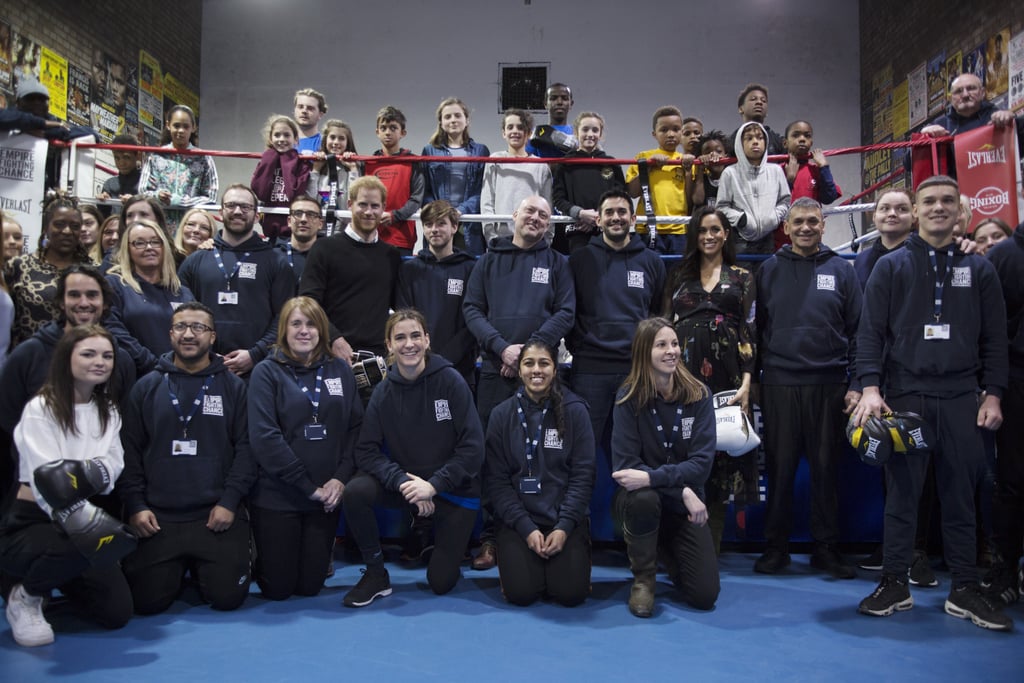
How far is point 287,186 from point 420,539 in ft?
7.95

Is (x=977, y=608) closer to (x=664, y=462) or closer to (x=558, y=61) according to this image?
(x=664, y=462)

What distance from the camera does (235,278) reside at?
152 inches

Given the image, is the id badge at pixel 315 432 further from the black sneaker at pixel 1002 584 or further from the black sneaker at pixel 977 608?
the black sneaker at pixel 1002 584

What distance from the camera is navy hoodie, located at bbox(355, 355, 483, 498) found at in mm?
3504

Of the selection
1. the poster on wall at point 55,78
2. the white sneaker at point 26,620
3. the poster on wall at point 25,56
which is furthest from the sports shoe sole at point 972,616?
the poster on wall at point 55,78

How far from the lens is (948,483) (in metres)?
3.07

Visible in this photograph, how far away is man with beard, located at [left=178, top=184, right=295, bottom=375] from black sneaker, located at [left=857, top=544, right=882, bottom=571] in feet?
10.1

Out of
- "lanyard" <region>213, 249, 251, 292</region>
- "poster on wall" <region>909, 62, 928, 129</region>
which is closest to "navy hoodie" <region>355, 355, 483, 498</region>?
"lanyard" <region>213, 249, 251, 292</region>

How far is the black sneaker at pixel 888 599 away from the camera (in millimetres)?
3059

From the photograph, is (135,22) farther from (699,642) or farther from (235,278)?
(699,642)

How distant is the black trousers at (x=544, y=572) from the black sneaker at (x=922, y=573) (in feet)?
4.88

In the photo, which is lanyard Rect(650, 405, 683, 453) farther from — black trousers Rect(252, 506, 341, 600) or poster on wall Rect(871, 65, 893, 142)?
poster on wall Rect(871, 65, 893, 142)

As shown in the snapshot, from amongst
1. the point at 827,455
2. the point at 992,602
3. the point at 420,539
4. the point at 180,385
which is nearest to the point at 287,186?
the point at 180,385

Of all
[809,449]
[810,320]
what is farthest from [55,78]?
[809,449]
